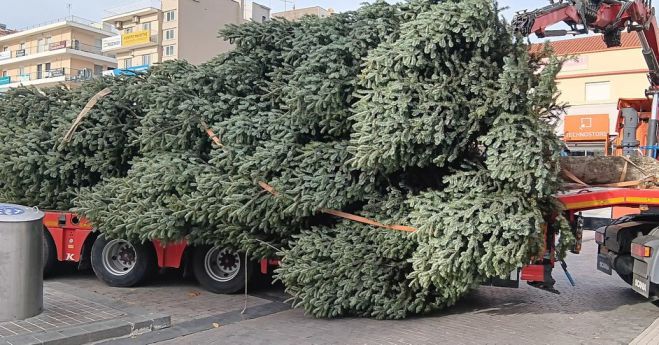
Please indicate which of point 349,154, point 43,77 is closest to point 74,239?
point 349,154

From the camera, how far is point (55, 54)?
61.9 meters

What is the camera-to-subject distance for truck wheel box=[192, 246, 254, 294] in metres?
8.64

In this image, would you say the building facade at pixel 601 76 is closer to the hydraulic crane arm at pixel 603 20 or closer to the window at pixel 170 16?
the hydraulic crane arm at pixel 603 20

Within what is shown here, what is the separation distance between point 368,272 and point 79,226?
5.02m

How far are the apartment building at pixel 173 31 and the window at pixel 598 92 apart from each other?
39437 mm

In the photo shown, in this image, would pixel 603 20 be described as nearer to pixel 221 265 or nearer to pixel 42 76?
pixel 221 265

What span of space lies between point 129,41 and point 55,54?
7.90 m

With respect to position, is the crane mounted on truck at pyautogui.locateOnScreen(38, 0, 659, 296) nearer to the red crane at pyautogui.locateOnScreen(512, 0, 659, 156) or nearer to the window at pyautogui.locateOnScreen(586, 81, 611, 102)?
the red crane at pyautogui.locateOnScreen(512, 0, 659, 156)

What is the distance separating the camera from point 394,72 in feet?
22.1

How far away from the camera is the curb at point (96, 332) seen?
5840 mm

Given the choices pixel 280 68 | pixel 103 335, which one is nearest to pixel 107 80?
pixel 280 68

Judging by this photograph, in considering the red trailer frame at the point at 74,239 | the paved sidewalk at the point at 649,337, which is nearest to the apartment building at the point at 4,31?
the red trailer frame at the point at 74,239

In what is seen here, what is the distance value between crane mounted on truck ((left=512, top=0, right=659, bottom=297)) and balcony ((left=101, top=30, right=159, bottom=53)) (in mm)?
58797

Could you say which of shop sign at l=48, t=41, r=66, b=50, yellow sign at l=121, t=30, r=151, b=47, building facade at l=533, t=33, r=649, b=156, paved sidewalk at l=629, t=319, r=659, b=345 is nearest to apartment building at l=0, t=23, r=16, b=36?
shop sign at l=48, t=41, r=66, b=50
